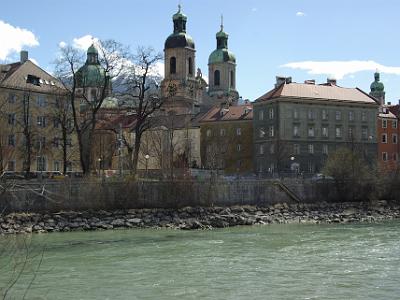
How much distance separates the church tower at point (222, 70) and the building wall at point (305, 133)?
159 ft

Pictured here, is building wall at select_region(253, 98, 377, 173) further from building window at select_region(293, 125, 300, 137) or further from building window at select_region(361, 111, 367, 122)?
building window at select_region(293, 125, 300, 137)

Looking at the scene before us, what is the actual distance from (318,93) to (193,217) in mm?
A: 40881

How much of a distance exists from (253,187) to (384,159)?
40247 millimetres

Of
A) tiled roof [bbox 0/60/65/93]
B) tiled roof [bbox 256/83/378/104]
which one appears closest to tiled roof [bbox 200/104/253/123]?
tiled roof [bbox 256/83/378/104]

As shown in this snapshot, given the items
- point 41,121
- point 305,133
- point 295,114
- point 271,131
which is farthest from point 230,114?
point 41,121

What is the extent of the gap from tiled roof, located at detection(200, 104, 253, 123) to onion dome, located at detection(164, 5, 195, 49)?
2694 cm

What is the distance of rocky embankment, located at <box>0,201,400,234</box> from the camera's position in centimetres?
3878

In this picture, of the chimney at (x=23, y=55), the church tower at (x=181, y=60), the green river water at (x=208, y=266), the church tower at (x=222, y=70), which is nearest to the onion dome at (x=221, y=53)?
the church tower at (x=222, y=70)

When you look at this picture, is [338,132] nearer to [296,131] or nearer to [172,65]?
[296,131]

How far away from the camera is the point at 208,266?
77.7ft

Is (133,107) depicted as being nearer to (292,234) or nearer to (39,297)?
(292,234)

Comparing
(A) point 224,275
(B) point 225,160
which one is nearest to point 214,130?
(B) point 225,160

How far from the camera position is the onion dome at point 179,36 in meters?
114

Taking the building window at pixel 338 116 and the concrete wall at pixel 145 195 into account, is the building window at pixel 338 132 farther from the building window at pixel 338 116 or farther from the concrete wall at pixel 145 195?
the concrete wall at pixel 145 195
